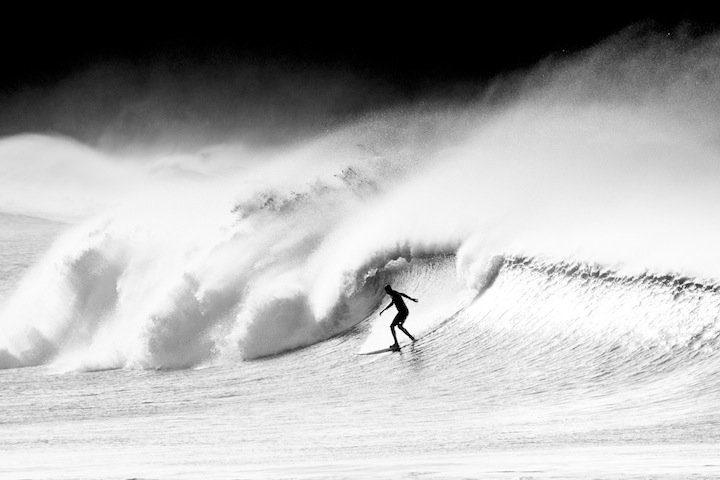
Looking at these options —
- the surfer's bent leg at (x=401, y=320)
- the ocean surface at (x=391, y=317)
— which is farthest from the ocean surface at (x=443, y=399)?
the surfer's bent leg at (x=401, y=320)

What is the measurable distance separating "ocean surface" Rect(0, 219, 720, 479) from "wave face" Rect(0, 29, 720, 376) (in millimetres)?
65

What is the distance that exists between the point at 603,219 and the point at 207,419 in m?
7.01

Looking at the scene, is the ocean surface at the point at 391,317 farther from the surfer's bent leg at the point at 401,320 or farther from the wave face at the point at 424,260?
the surfer's bent leg at the point at 401,320

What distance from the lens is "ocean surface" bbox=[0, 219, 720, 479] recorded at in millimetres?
8594

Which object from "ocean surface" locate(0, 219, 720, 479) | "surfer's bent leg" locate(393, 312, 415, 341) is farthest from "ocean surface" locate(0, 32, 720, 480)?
"surfer's bent leg" locate(393, 312, 415, 341)

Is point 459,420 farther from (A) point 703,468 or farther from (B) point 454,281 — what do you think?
(B) point 454,281

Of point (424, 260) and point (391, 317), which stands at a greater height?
point (424, 260)

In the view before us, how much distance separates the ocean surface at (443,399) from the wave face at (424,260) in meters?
0.07

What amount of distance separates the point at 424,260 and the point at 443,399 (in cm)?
703

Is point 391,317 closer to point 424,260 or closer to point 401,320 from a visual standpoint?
point 424,260

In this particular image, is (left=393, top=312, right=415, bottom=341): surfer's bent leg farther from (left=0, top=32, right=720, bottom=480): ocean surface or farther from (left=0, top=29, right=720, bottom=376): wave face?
(left=0, top=29, right=720, bottom=376): wave face

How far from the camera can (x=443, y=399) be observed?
1261cm

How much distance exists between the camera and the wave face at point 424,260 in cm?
1377

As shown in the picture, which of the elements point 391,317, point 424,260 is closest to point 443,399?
point 391,317
